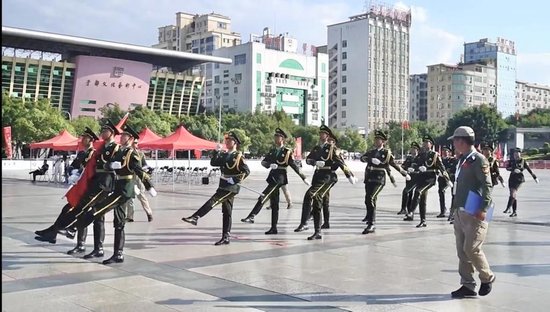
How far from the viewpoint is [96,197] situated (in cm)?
845

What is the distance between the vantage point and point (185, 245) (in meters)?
9.82

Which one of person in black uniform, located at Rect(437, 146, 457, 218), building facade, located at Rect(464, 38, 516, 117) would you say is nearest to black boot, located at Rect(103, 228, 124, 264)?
person in black uniform, located at Rect(437, 146, 457, 218)

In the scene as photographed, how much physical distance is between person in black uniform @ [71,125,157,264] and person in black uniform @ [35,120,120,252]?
0.24 ft

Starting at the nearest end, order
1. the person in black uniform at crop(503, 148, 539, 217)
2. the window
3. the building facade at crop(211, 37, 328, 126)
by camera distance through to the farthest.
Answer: the person in black uniform at crop(503, 148, 539, 217), the building facade at crop(211, 37, 328, 126), the window

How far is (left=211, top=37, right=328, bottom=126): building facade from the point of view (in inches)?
4555

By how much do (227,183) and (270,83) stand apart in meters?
108

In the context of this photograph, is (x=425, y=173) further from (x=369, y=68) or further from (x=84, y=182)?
(x=369, y=68)

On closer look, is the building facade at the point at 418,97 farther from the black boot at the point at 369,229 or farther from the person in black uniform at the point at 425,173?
the black boot at the point at 369,229

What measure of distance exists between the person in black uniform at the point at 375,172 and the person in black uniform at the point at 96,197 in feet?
16.5

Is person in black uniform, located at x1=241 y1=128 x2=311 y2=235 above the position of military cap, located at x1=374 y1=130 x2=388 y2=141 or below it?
below

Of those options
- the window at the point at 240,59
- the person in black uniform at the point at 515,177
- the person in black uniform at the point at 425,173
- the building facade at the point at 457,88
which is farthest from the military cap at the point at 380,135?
the building facade at the point at 457,88

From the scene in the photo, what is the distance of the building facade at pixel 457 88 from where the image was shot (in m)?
133

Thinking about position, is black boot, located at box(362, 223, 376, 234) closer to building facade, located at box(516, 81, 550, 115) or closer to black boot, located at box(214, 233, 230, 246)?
black boot, located at box(214, 233, 230, 246)

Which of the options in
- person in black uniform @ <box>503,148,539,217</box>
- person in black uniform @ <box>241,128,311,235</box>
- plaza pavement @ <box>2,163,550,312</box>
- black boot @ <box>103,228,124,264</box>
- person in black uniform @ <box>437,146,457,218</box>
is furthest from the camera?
person in black uniform @ <box>503,148,539,217</box>
